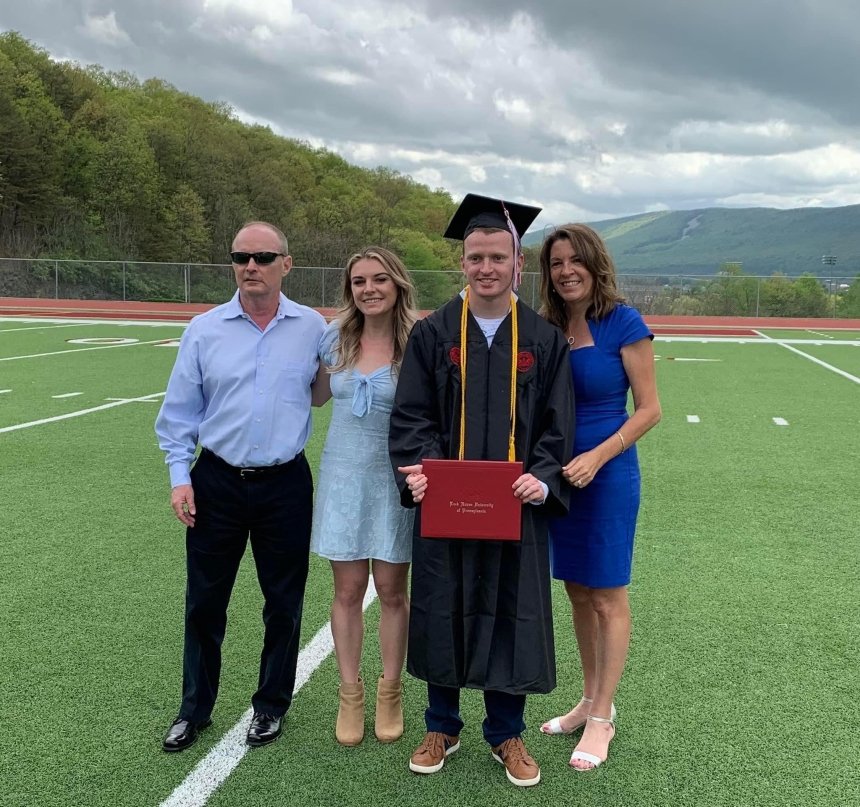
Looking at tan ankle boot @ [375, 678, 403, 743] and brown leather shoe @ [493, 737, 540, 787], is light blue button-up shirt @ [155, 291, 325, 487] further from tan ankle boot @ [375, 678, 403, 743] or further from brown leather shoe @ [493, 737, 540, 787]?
brown leather shoe @ [493, 737, 540, 787]

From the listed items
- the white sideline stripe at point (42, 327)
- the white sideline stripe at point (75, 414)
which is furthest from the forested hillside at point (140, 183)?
the white sideline stripe at point (75, 414)

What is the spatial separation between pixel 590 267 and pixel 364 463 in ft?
3.32

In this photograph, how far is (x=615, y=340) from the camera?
9.10 ft

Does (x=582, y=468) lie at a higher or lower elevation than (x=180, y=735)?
higher

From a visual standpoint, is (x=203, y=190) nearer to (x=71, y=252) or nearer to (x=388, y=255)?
(x=71, y=252)

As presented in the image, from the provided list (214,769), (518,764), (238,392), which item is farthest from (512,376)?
(214,769)

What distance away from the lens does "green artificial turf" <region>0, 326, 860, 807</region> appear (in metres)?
2.74

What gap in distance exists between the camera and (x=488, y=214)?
2.68 metres

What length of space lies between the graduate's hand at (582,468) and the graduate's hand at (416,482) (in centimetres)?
45

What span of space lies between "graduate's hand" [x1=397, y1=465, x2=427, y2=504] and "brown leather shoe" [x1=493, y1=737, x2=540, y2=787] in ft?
3.08

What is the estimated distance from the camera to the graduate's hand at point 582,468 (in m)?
2.63

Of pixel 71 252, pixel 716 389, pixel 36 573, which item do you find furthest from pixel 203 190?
pixel 36 573

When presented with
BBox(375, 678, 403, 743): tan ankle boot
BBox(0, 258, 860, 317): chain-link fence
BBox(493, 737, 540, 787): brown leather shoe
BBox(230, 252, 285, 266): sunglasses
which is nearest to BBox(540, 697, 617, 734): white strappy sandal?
BBox(493, 737, 540, 787): brown leather shoe

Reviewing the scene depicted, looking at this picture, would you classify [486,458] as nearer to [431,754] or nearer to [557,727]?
[431,754]
